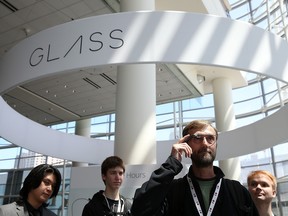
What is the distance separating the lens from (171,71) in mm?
12461

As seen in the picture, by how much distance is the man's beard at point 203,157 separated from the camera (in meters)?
1.63

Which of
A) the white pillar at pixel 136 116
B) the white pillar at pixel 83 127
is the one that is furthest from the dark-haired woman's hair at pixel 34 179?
the white pillar at pixel 83 127

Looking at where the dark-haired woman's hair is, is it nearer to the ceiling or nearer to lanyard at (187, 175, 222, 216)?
lanyard at (187, 175, 222, 216)

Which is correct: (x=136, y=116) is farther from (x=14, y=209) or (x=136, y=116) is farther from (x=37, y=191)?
(x=14, y=209)

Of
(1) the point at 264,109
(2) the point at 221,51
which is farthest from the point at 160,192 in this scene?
(1) the point at 264,109

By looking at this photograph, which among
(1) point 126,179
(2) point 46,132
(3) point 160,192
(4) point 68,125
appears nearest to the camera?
(3) point 160,192

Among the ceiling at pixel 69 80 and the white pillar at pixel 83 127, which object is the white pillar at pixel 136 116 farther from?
the white pillar at pixel 83 127

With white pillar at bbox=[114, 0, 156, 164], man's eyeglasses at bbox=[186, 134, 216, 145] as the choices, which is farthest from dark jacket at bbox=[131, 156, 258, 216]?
white pillar at bbox=[114, 0, 156, 164]

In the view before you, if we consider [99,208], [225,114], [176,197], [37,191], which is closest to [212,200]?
[176,197]

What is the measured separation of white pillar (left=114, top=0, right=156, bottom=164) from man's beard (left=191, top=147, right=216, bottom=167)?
12.5 feet

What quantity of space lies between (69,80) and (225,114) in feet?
20.9

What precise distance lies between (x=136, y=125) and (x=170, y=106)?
1201cm

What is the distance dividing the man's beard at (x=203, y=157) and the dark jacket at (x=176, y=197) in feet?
0.29

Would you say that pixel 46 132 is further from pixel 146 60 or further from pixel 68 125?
pixel 68 125
